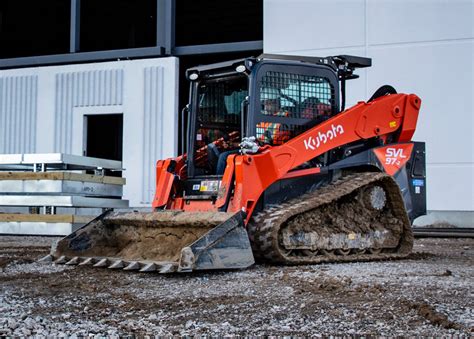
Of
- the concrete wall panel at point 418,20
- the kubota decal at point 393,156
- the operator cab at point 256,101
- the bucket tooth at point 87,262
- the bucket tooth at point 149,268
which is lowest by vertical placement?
the bucket tooth at point 87,262

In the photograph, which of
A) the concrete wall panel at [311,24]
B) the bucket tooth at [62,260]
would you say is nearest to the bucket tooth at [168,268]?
the bucket tooth at [62,260]


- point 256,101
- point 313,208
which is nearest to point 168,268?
point 313,208

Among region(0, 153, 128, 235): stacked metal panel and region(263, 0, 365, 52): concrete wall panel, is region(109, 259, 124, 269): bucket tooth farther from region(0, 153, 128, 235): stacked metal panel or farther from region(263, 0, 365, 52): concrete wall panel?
region(263, 0, 365, 52): concrete wall panel

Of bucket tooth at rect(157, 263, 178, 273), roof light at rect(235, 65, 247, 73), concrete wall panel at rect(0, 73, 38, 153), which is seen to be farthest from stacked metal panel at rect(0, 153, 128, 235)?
bucket tooth at rect(157, 263, 178, 273)

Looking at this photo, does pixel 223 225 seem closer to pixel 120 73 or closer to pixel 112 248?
pixel 112 248

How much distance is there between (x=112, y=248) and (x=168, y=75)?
8.36 m

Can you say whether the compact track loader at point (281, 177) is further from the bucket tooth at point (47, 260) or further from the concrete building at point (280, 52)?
the concrete building at point (280, 52)

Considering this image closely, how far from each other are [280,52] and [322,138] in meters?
7.36

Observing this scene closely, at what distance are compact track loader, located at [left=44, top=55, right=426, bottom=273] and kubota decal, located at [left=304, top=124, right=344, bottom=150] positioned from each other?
0.04ft

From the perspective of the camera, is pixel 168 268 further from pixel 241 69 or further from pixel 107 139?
pixel 107 139

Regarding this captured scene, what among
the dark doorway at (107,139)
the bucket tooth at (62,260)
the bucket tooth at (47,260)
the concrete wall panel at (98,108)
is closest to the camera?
the bucket tooth at (62,260)

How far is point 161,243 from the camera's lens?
25.9 feet

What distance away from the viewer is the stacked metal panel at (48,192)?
42.1 ft

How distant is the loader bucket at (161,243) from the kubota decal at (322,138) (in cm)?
157
